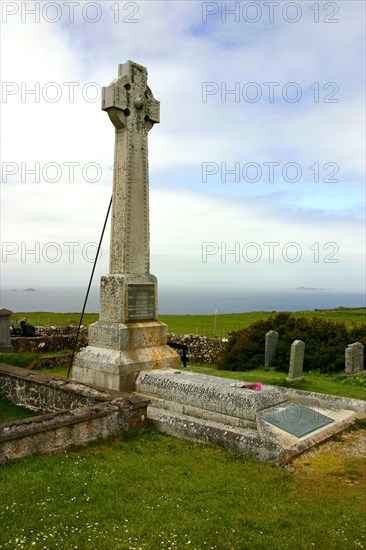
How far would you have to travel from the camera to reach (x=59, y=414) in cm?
652

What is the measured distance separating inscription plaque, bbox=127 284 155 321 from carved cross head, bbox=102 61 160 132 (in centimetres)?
353

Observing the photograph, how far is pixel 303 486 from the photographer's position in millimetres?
5742

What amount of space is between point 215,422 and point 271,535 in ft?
10.7

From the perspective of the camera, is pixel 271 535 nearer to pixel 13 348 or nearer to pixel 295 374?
pixel 295 374

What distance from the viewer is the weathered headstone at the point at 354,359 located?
48.3 ft

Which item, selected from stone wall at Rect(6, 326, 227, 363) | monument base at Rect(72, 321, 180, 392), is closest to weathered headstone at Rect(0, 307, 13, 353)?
stone wall at Rect(6, 326, 227, 363)

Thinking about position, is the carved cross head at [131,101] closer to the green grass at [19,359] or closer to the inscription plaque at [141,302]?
the inscription plaque at [141,302]

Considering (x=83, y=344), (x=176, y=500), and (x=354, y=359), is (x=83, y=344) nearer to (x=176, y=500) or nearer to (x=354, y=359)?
(x=354, y=359)

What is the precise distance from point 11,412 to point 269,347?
9.91 metres

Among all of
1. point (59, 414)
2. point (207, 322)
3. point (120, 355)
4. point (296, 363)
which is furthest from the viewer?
point (207, 322)

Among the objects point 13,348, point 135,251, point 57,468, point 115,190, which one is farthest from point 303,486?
point 13,348

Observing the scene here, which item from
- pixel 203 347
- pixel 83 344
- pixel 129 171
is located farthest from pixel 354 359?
pixel 83 344

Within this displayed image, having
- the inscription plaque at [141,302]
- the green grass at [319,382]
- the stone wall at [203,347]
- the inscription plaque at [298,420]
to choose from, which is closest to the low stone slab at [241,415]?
the inscription plaque at [298,420]

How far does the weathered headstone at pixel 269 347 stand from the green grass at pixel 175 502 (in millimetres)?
9704
